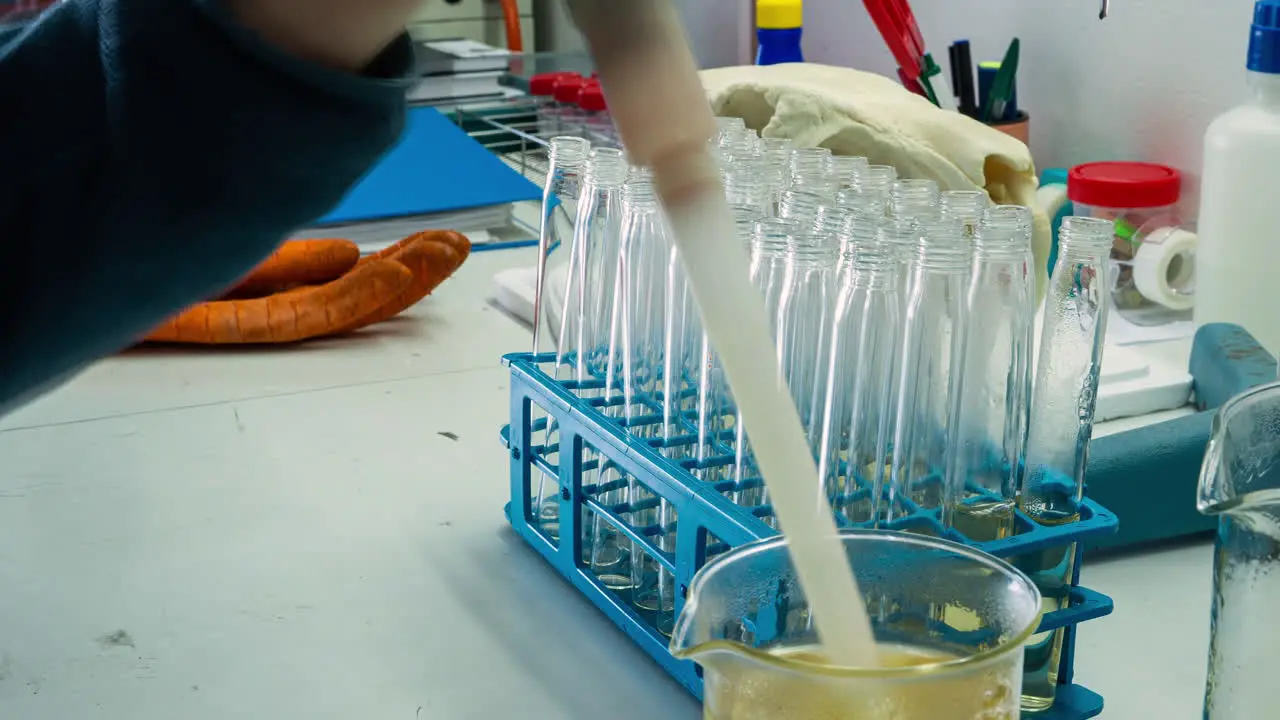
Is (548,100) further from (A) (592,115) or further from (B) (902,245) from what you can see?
(B) (902,245)

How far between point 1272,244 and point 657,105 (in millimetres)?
853

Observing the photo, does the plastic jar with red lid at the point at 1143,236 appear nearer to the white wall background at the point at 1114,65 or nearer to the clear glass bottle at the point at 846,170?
the white wall background at the point at 1114,65

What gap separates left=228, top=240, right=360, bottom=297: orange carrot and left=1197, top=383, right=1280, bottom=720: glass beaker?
0.90m

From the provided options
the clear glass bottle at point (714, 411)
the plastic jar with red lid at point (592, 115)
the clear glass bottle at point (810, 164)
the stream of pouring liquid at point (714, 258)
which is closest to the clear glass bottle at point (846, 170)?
the clear glass bottle at point (810, 164)

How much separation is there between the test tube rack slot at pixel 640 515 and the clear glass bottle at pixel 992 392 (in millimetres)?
16

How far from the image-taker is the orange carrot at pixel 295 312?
3.79 ft

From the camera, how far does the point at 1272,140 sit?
3.43 feet

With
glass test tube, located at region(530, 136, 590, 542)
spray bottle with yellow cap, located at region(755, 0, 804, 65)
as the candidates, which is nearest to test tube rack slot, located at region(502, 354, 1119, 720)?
glass test tube, located at region(530, 136, 590, 542)

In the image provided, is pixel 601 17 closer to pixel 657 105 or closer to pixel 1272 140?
pixel 657 105

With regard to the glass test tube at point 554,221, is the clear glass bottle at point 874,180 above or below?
above

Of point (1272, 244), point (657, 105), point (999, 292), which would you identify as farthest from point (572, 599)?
point (1272, 244)

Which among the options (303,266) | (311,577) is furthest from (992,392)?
(303,266)

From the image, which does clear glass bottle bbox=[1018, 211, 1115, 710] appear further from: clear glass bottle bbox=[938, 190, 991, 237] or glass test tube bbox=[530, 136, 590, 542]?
glass test tube bbox=[530, 136, 590, 542]

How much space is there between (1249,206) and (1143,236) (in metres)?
0.15
